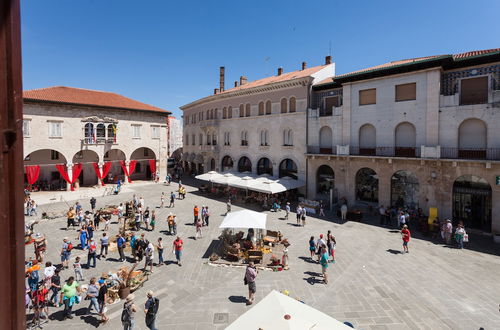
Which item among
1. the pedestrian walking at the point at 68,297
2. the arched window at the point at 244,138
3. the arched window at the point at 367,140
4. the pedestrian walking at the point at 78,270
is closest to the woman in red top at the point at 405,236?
the arched window at the point at 367,140

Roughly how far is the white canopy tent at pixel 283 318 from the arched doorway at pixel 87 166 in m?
33.2

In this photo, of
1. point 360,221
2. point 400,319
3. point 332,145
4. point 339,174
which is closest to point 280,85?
point 332,145

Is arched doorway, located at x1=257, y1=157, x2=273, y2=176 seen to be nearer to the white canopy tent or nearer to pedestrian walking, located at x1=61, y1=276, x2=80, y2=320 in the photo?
pedestrian walking, located at x1=61, y1=276, x2=80, y2=320

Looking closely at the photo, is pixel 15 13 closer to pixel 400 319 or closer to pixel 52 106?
pixel 400 319

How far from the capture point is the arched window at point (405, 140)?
65.8 feet

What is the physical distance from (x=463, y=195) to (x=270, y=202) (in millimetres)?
14262

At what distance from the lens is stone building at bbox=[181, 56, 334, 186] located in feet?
87.9

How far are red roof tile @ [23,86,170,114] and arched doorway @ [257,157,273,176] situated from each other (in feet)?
56.7

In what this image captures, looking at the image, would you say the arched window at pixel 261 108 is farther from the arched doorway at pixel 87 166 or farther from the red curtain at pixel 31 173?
the red curtain at pixel 31 173

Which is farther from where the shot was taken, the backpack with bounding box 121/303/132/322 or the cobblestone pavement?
the cobblestone pavement

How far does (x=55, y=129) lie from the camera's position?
96.0 ft

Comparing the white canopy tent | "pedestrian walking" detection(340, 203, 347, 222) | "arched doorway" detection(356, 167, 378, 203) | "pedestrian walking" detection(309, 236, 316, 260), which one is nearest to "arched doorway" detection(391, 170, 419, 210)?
"arched doorway" detection(356, 167, 378, 203)

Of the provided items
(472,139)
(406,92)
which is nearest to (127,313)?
(472,139)

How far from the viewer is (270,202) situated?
944 inches
